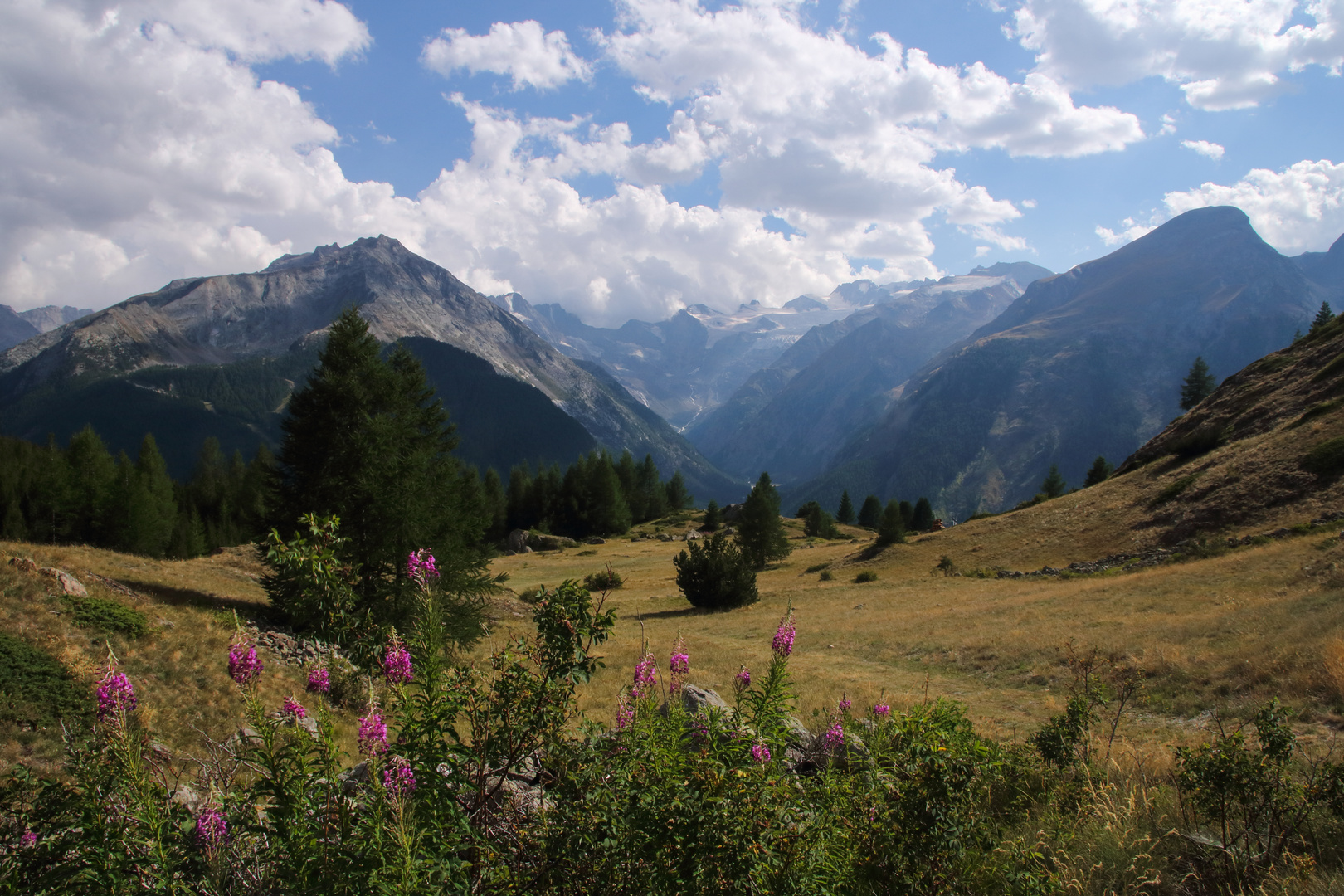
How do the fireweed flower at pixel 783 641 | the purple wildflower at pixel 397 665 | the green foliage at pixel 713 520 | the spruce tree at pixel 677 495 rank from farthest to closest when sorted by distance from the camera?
the spruce tree at pixel 677 495 → the green foliage at pixel 713 520 → the fireweed flower at pixel 783 641 → the purple wildflower at pixel 397 665

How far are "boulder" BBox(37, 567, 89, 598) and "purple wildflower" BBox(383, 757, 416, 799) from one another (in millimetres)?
Result: 14201

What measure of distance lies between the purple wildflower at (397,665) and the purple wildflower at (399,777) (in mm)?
501

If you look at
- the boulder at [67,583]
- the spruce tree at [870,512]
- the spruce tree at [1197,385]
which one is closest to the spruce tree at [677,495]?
the spruce tree at [870,512]

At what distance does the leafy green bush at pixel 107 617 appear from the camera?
12141 millimetres

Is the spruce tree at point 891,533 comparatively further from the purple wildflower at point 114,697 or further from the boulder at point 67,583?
the purple wildflower at point 114,697

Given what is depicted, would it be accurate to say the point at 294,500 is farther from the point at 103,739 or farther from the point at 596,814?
the point at 596,814

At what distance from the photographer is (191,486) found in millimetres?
76562

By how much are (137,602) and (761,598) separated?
30624 mm

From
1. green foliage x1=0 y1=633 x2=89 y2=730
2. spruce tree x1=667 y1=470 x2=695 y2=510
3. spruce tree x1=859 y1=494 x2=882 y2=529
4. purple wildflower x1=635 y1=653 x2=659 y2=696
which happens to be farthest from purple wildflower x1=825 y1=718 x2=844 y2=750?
spruce tree x1=667 y1=470 x2=695 y2=510

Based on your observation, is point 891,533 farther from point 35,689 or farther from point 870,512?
point 870,512

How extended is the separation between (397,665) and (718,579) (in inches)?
1242

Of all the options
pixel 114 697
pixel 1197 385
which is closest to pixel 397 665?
pixel 114 697

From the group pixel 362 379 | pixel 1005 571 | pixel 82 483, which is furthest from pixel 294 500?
pixel 82 483

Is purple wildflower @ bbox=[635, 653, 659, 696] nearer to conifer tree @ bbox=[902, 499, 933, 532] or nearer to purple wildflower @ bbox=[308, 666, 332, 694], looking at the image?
purple wildflower @ bbox=[308, 666, 332, 694]
